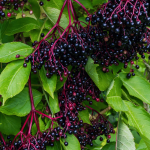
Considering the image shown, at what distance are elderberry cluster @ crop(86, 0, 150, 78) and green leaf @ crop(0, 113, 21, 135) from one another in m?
0.95

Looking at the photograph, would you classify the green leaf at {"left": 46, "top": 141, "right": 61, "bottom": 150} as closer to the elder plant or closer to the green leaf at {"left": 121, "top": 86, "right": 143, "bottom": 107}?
the elder plant

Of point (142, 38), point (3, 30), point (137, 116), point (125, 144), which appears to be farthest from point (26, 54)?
point (125, 144)

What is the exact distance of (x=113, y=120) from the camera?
3191mm

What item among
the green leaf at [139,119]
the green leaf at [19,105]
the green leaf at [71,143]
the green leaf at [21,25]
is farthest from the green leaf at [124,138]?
the green leaf at [21,25]

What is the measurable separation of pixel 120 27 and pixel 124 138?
103cm

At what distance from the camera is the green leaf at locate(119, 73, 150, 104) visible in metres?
1.56

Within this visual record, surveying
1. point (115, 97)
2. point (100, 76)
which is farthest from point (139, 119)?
point (100, 76)

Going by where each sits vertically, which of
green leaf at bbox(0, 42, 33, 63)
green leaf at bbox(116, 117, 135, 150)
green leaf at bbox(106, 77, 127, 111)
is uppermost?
green leaf at bbox(0, 42, 33, 63)

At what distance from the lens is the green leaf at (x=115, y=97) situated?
1.42 meters

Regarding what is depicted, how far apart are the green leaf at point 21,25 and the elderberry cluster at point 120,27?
0.56 metres

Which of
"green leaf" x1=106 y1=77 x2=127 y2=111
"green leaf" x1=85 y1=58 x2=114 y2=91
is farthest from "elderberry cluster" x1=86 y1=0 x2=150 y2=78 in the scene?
"green leaf" x1=106 y1=77 x2=127 y2=111

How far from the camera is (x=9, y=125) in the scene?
160cm

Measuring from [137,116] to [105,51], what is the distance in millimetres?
603

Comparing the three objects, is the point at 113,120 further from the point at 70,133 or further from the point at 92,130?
the point at 70,133
